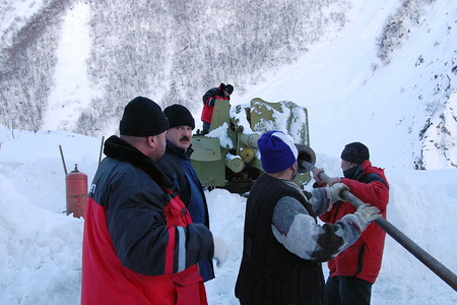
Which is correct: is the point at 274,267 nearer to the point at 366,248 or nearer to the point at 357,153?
the point at 366,248

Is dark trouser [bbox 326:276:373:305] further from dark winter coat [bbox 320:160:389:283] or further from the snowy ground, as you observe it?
the snowy ground

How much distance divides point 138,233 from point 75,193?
599 cm

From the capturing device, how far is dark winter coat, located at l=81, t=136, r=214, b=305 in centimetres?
138

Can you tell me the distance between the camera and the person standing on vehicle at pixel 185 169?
243cm

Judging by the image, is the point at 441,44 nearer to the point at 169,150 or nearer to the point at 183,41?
the point at 169,150

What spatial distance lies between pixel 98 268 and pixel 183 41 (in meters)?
31.4

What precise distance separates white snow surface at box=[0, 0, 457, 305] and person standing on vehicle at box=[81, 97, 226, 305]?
85.9 inches

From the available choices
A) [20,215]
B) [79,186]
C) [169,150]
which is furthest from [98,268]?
[79,186]

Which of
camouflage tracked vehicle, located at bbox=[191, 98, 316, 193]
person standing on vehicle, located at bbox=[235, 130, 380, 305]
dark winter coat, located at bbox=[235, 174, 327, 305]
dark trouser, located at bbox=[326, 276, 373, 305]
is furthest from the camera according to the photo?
camouflage tracked vehicle, located at bbox=[191, 98, 316, 193]

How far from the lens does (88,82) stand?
1117 inches

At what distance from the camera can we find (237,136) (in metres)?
7.18

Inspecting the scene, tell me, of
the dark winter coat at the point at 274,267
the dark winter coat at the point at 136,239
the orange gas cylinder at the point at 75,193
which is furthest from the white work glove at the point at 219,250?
the orange gas cylinder at the point at 75,193

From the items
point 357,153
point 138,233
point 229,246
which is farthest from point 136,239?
point 229,246

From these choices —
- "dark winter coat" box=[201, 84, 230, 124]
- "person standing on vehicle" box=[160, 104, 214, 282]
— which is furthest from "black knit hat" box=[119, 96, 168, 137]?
"dark winter coat" box=[201, 84, 230, 124]
